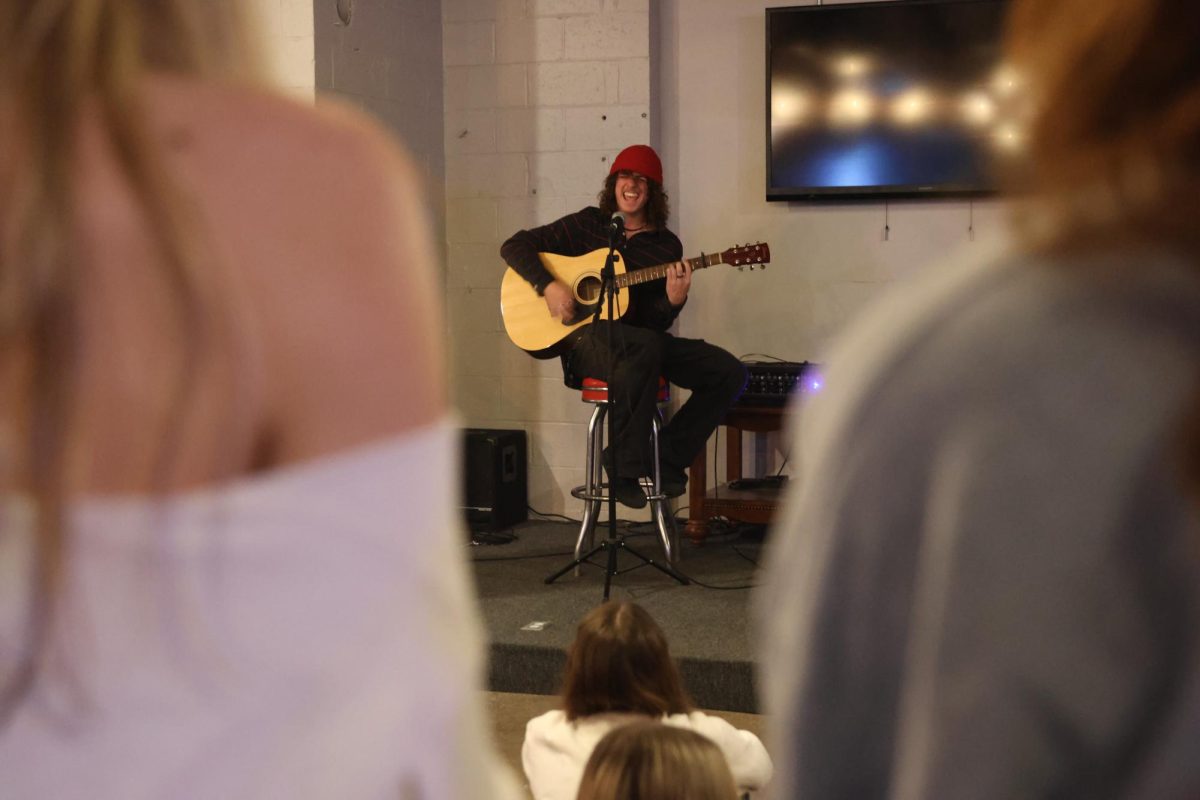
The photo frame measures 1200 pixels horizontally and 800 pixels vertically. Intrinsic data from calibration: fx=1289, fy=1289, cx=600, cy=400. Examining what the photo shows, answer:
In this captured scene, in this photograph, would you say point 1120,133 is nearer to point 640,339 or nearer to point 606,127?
point 640,339

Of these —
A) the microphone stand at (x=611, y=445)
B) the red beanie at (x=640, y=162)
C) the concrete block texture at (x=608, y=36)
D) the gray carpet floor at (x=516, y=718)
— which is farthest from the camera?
the concrete block texture at (x=608, y=36)

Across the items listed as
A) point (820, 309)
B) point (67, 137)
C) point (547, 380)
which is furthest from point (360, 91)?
point (67, 137)

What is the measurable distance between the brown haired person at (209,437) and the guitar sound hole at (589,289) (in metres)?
3.76

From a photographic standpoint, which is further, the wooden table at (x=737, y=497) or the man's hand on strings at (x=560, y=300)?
the wooden table at (x=737, y=497)

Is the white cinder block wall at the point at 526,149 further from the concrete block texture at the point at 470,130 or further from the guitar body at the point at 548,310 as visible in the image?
the guitar body at the point at 548,310

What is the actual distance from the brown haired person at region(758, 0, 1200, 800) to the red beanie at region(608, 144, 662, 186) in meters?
4.29

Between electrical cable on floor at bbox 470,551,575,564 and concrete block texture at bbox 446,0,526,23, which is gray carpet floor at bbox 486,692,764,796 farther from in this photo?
concrete block texture at bbox 446,0,526,23

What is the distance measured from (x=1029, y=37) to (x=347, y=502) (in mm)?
380

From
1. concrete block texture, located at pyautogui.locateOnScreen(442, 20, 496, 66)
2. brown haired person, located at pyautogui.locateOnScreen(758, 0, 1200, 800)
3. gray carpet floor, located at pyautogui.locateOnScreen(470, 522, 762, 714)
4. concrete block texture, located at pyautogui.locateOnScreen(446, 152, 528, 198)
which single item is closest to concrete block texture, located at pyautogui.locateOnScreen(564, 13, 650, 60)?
concrete block texture, located at pyautogui.locateOnScreen(442, 20, 496, 66)

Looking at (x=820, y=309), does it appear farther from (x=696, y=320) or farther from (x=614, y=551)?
(x=614, y=551)

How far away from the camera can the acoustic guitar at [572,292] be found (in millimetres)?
4395

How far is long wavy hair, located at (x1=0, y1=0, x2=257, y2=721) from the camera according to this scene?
0.57 m

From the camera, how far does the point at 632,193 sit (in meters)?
4.75

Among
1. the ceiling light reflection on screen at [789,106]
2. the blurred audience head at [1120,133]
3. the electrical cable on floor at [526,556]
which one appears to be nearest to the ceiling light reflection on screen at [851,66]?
the ceiling light reflection on screen at [789,106]
